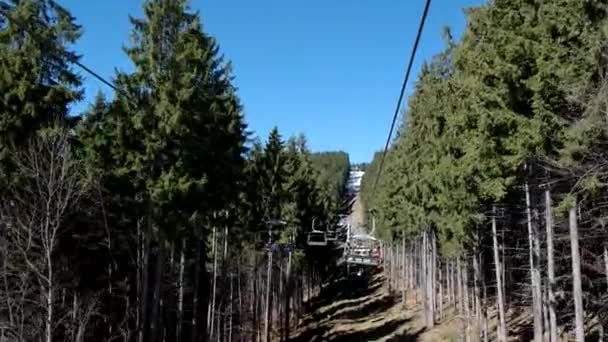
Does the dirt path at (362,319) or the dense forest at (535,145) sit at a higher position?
the dense forest at (535,145)

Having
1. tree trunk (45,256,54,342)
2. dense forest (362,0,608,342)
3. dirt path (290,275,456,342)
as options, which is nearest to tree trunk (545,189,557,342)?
dense forest (362,0,608,342)

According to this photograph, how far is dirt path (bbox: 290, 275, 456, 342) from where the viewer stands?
35459 millimetres

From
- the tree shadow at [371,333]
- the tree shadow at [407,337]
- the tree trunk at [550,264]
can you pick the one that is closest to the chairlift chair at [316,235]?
the tree shadow at [407,337]

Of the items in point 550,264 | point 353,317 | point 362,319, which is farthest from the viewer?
point 353,317

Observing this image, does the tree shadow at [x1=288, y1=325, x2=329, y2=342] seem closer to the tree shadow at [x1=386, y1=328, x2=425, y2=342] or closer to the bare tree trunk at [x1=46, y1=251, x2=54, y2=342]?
the tree shadow at [x1=386, y1=328, x2=425, y2=342]

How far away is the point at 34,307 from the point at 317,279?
6000 centimetres

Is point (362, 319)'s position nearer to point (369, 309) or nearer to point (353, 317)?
point (353, 317)

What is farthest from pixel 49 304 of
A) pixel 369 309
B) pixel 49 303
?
pixel 369 309

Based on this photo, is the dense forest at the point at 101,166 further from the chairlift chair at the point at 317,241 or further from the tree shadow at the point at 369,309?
the tree shadow at the point at 369,309

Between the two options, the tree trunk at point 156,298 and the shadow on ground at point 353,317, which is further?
the shadow on ground at point 353,317

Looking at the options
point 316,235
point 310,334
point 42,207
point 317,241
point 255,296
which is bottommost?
point 310,334

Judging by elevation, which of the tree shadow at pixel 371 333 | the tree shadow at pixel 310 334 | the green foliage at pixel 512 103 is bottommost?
the tree shadow at pixel 310 334

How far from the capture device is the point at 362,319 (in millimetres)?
44781

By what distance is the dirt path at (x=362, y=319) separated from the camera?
1396 inches
